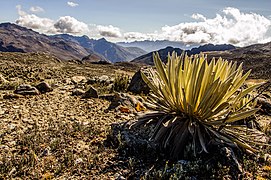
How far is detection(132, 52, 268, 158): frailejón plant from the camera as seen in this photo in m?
4.55

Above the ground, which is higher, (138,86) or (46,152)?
(138,86)

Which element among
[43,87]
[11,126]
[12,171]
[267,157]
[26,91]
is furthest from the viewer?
[43,87]

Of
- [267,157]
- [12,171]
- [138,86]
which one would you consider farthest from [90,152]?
[138,86]

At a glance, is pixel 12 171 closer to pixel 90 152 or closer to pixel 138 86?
pixel 90 152

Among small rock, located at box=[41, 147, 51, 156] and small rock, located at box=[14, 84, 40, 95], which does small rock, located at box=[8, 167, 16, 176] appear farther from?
small rock, located at box=[14, 84, 40, 95]

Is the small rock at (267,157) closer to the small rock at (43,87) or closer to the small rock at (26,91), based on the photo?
the small rock at (26,91)

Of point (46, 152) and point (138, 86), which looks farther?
point (138, 86)

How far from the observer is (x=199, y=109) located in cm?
475

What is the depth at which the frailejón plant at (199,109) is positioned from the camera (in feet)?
14.9

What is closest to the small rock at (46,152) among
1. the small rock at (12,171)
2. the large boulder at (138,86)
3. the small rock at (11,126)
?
the small rock at (12,171)

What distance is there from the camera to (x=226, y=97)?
4824 millimetres

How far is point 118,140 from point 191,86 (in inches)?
60.7

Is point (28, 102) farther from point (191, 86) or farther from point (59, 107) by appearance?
point (191, 86)

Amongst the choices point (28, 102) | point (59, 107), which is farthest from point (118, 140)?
point (28, 102)
